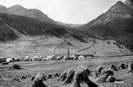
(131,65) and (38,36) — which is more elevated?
(38,36)

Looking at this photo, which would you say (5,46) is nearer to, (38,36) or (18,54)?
(18,54)

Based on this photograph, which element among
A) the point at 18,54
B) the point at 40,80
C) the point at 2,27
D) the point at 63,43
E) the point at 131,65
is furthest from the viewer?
the point at 2,27

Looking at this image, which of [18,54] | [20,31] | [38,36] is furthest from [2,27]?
[18,54]

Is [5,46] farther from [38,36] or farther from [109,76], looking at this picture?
[109,76]

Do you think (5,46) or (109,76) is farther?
(5,46)

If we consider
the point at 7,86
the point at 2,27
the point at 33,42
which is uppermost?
the point at 2,27

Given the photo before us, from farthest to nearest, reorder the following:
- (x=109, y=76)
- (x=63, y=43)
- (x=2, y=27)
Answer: (x=2, y=27) → (x=63, y=43) → (x=109, y=76)

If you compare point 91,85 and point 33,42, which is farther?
point 33,42

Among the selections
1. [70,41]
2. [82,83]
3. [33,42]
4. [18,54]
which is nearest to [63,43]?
[70,41]

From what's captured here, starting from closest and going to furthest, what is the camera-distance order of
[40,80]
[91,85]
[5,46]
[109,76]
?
[91,85], [40,80], [109,76], [5,46]
